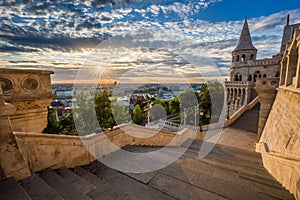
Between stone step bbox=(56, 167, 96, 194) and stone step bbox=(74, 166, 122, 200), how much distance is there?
0.12 metres

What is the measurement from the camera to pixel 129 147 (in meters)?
4.54

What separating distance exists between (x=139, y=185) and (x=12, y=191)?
1.90 m

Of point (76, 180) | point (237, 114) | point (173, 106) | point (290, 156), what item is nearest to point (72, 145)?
point (76, 180)

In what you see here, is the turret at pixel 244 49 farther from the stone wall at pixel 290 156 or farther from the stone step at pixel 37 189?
the stone step at pixel 37 189

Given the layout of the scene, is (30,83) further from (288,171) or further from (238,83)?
(238,83)

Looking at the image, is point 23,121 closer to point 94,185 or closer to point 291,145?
point 94,185

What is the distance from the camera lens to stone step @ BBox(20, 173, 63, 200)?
1.92 metres

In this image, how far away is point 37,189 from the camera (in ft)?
6.77

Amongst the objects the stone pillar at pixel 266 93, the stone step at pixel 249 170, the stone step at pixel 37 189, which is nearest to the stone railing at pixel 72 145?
the stone step at pixel 37 189

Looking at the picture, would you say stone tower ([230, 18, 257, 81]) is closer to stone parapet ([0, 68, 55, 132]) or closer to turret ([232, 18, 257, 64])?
turret ([232, 18, 257, 64])

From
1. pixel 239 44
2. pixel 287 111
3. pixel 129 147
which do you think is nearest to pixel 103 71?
pixel 129 147

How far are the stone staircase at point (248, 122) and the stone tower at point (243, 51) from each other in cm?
1246

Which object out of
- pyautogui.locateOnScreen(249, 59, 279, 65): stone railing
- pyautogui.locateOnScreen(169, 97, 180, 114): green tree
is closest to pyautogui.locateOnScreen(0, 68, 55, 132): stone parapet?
pyautogui.locateOnScreen(169, 97, 180, 114): green tree

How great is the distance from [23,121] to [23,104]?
601 mm
